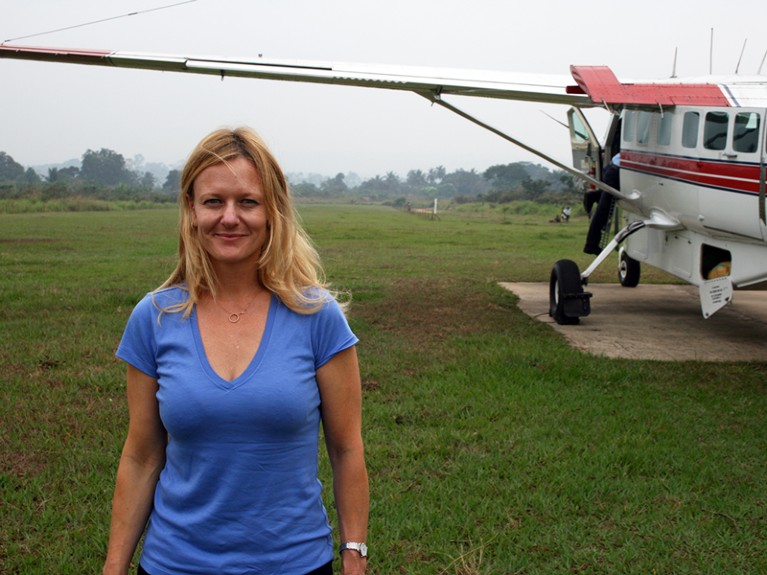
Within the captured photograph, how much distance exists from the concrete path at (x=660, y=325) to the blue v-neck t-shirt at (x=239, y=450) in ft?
20.8

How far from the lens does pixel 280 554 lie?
2.02m

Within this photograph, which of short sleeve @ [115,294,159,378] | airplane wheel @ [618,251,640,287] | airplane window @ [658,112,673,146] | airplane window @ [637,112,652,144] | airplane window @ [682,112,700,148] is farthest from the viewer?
airplane wheel @ [618,251,640,287]

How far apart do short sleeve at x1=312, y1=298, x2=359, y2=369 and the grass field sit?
1.95m

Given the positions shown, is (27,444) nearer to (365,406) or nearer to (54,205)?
(365,406)

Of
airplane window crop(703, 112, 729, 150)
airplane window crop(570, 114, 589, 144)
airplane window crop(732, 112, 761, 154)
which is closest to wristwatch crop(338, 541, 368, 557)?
airplane window crop(732, 112, 761, 154)

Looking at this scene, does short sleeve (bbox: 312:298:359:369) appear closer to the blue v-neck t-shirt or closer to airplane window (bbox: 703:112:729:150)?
the blue v-neck t-shirt

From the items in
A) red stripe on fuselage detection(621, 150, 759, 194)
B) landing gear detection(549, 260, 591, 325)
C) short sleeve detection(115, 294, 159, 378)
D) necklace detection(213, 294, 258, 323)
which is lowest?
landing gear detection(549, 260, 591, 325)

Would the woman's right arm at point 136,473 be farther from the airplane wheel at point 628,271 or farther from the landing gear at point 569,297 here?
the airplane wheel at point 628,271

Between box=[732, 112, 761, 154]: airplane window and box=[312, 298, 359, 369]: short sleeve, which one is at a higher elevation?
A: box=[732, 112, 761, 154]: airplane window

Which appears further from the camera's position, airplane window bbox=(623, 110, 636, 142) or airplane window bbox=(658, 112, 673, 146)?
airplane window bbox=(623, 110, 636, 142)

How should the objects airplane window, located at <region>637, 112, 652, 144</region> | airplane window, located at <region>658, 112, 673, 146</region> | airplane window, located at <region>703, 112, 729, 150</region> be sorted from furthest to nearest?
airplane window, located at <region>637, 112, 652, 144</region> → airplane window, located at <region>658, 112, 673, 146</region> → airplane window, located at <region>703, 112, 729, 150</region>

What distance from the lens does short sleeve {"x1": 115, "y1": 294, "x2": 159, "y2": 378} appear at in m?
2.10

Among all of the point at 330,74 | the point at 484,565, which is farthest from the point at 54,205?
the point at 484,565

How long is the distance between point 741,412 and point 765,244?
196cm
